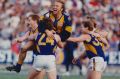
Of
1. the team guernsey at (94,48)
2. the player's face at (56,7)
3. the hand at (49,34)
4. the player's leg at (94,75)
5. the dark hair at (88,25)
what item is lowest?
the player's leg at (94,75)

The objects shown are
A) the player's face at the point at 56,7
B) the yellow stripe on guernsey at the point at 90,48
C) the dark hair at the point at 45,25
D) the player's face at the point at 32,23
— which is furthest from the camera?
the player's face at the point at 56,7

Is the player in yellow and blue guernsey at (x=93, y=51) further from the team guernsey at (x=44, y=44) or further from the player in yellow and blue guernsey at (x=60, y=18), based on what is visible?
the player in yellow and blue guernsey at (x=60, y=18)

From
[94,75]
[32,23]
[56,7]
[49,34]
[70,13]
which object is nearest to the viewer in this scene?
[49,34]

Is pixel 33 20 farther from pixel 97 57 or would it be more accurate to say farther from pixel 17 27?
pixel 17 27

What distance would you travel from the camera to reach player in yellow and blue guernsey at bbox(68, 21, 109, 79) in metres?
11.7

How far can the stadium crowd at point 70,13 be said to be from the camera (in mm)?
20812

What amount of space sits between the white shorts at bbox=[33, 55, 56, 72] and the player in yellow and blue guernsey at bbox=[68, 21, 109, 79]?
607 mm

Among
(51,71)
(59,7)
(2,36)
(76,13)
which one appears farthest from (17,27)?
(51,71)

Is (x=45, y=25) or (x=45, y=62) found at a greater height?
(x=45, y=25)

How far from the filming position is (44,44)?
11.6 m

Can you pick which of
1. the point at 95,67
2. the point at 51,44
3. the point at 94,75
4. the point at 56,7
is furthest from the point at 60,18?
the point at 94,75

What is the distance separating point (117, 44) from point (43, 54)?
29.8 feet

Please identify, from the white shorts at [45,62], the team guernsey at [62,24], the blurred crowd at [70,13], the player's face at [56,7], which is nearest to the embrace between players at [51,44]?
the white shorts at [45,62]

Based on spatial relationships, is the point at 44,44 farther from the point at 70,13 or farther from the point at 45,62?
the point at 70,13
